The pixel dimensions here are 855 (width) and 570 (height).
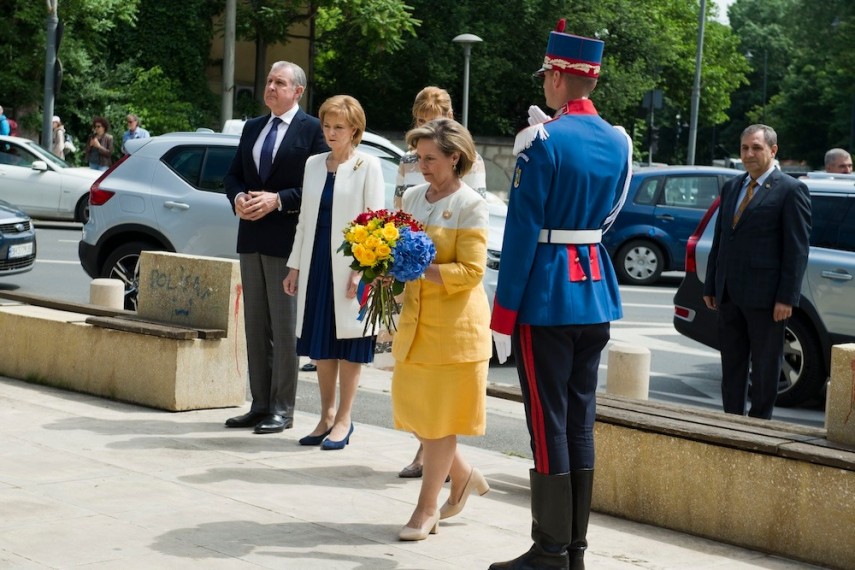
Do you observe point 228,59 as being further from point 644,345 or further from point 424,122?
point 424,122

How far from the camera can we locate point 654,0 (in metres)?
49.0

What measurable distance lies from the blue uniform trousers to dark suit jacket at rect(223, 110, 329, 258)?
113 inches

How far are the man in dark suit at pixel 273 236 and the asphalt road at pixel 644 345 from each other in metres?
1.08

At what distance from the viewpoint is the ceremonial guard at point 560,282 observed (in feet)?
16.6

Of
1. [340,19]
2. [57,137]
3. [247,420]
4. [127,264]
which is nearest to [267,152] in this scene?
[247,420]

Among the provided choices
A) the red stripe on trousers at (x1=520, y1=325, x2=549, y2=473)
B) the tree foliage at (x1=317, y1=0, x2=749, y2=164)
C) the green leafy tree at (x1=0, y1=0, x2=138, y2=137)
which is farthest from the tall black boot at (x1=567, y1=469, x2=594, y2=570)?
the tree foliage at (x1=317, y1=0, x2=749, y2=164)

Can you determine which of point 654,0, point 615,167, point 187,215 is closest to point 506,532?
point 615,167

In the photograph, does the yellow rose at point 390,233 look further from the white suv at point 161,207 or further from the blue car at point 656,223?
the blue car at point 656,223

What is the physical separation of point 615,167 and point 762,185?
311 cm

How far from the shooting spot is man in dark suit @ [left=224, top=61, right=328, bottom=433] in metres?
7.86

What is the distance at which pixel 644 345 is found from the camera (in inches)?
518

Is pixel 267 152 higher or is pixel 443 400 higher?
pixel 267 152

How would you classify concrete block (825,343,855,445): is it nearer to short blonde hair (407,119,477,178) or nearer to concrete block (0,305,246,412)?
short blonde hair (407,119,477,178)

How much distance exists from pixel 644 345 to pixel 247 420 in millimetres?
6051
